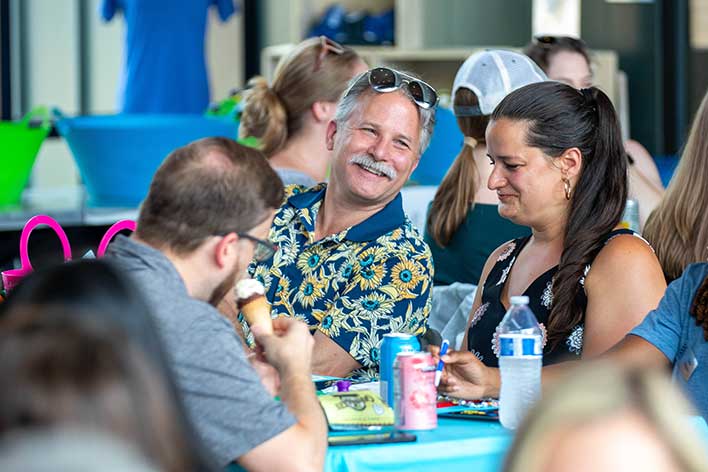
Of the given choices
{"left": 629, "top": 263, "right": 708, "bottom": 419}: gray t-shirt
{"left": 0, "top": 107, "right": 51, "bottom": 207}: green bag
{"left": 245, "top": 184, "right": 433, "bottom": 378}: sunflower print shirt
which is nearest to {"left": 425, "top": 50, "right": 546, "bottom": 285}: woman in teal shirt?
{"left": 245, "top": 184, "right": 433, "bottom": 378}: sunflower print shirt

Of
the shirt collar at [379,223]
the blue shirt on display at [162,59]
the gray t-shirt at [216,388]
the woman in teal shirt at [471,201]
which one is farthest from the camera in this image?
the blue shirt on display at [162,59]

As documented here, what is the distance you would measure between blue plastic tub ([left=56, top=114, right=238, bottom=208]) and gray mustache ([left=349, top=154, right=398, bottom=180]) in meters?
1.59

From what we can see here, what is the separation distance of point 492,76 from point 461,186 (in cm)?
35

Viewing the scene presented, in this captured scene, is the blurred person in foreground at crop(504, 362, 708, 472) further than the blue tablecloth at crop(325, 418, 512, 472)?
No

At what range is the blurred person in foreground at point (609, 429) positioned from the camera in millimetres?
910

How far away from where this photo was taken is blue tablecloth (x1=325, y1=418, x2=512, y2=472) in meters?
1.90

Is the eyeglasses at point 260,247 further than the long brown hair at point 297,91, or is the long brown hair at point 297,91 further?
the long brown hair at point 297,91

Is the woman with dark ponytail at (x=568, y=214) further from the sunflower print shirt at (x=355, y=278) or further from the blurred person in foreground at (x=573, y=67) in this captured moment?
the blurred person in foreground at (x=573, y=67)

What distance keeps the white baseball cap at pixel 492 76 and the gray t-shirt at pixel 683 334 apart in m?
1.28

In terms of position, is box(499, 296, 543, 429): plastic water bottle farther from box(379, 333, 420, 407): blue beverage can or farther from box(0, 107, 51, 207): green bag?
box(0, 107, 51, 207): green bag

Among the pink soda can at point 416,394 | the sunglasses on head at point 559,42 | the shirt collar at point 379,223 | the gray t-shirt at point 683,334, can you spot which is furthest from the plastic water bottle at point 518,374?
the sunglasses on head at point 559,42

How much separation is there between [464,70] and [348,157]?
2.93 ft

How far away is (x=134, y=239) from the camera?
73.8 inches

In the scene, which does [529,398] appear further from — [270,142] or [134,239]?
[270,142]
